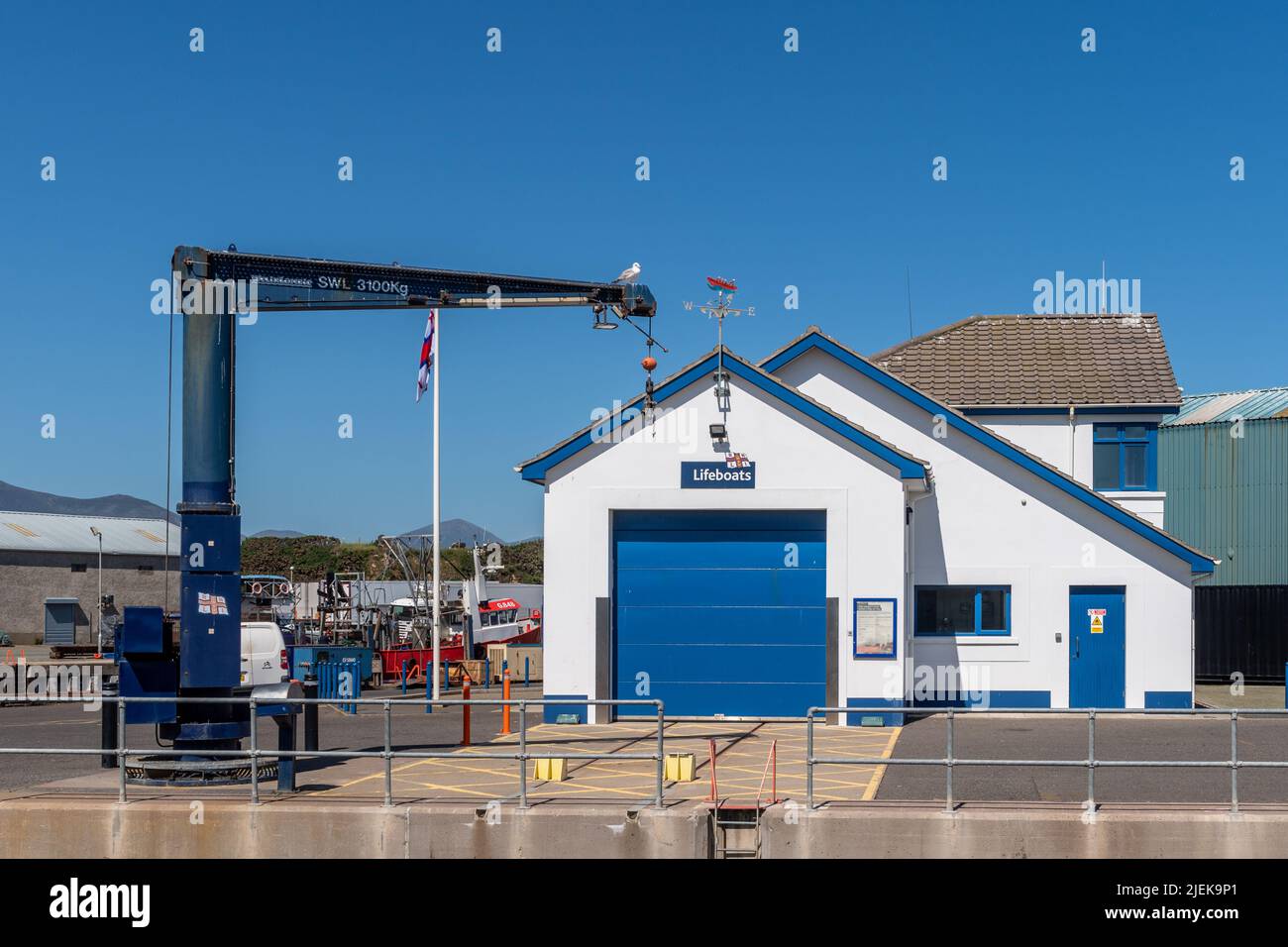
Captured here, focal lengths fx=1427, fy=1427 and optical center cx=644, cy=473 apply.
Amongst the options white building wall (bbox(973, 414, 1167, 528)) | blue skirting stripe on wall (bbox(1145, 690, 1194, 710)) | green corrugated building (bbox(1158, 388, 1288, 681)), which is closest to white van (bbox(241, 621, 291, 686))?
white building wall (bbox(973, 414, 1167, 528))

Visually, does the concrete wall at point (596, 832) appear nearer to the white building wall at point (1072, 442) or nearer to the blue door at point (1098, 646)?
the blue door at point (1098, 646)

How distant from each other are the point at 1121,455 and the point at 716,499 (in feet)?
32.9

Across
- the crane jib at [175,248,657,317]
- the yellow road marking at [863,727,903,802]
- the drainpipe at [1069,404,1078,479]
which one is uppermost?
the crane jib at [175,248,657,317]

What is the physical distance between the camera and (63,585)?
62.5 metres

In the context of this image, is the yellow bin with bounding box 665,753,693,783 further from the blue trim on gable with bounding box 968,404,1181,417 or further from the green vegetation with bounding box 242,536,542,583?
the green vegetation with bounding box 242,536,542,583

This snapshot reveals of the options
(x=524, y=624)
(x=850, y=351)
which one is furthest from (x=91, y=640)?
(x=850, y=351)

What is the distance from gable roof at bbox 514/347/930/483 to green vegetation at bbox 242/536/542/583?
186 feet

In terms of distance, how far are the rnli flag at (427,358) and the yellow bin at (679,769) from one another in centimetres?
1831

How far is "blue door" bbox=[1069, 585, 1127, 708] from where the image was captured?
2520 centimetres

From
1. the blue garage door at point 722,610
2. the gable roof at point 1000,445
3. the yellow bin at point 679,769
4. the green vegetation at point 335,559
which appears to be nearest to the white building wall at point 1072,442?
the gable roof at point 1000,445

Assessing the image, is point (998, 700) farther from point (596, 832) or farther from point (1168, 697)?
point (596, 832)

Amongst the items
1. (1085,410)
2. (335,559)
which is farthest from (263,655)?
(335,559)

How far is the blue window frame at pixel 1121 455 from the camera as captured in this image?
28594mm
